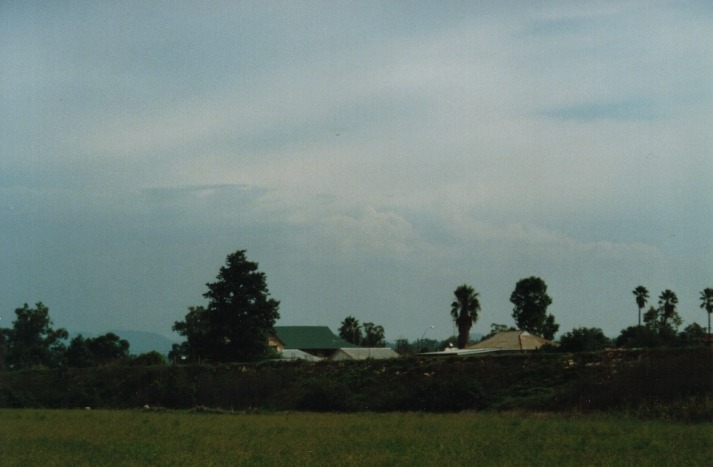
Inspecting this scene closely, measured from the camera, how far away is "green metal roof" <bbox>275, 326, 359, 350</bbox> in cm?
12950

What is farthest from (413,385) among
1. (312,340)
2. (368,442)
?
(312,340)

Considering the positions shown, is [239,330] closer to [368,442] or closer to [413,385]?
[413,385]

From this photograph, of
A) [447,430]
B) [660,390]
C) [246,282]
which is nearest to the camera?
[447,430]

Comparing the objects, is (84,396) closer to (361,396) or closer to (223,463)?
(361,396)

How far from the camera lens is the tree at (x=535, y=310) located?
122250mm

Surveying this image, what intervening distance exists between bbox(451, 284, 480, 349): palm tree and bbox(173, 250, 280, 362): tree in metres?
38.9

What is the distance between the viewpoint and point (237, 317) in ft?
282

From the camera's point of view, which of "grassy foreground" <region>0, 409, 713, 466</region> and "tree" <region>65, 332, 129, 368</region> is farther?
"tree" <region>65, 332, 129, 368</region>

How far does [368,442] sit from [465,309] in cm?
9273

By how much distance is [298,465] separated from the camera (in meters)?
22.3

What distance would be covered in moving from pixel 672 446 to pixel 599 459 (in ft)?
12.0

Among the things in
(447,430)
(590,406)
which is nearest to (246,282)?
(590,406)

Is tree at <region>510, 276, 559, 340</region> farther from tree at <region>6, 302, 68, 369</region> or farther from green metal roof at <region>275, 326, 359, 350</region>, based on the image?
tree at <region>6, 302, 68, 369</region>

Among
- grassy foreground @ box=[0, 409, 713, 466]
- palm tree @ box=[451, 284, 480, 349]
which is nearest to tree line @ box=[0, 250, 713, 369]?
palm tree @ box=[451, 284, 480, 349]
